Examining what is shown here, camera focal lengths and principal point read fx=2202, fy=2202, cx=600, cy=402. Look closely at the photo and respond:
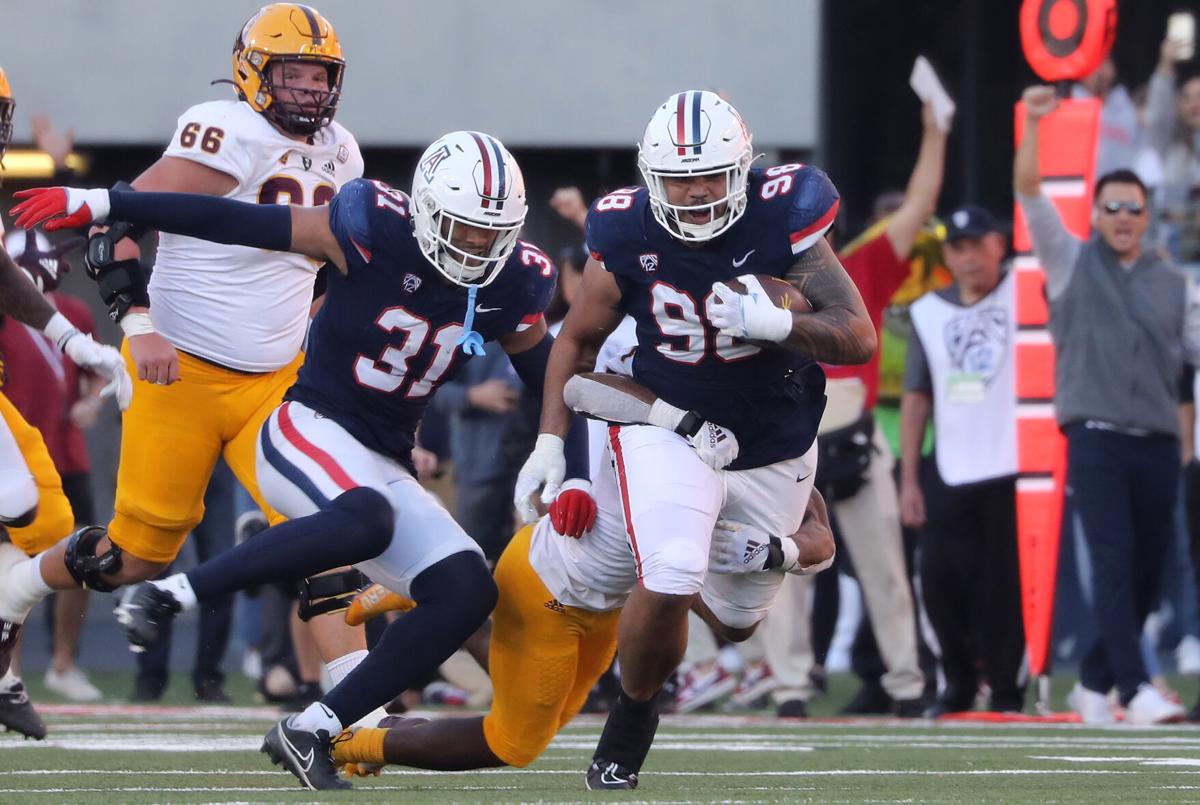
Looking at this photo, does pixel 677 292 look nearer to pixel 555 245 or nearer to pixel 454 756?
pixel 454 756

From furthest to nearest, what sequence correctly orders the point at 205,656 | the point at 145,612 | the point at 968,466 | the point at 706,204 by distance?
1. the point at 205,656
2. the point at 968,466
3. the point at 706,204
4. the point at 145,612

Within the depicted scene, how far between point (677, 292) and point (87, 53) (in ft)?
23.9

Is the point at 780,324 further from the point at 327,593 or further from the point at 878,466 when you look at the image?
the point at 878,466

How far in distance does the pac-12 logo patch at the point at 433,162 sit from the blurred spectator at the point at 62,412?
3899mm

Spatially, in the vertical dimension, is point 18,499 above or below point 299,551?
below

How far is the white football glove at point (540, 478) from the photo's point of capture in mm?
4941

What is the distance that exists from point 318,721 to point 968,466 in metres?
3.88

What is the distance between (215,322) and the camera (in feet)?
19.0

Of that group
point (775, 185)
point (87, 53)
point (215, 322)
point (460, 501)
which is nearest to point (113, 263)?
point (215, 322)

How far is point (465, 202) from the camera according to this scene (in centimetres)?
483

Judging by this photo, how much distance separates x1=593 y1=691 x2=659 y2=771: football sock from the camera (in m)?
4.85

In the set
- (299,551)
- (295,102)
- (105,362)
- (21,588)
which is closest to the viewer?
(299,551)

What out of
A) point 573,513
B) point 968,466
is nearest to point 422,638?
point 573,513

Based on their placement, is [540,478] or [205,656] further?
[205,656]
